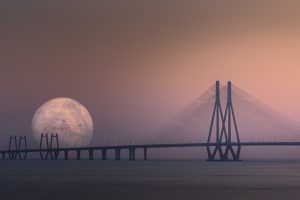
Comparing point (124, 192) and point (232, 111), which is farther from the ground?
point (232, 111)

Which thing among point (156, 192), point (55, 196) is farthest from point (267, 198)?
point (55, 196)

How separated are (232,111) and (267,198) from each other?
72198 mm

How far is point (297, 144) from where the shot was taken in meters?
112

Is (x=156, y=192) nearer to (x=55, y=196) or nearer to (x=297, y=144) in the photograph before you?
(x=55, y=196)

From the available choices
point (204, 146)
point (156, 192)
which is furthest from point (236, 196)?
point (204, 146)

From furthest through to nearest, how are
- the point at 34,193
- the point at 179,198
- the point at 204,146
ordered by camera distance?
the point at 204,146 → the point at 34,193 → the point at 179,198

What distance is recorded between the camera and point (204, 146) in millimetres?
120438

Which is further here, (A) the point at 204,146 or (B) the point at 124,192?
(A) the point at 204,146

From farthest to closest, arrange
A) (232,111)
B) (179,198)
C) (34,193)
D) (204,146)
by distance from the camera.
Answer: (204,146) → (232,111) → (34,193) → (179,198)

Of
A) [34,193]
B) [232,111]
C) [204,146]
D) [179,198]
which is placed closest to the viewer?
[179,198]

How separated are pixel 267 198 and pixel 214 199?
8.42ft

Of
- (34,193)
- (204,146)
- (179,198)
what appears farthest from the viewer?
(204,146)

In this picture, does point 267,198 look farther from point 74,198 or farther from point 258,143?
point 258,143

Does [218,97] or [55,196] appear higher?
[218,97]
